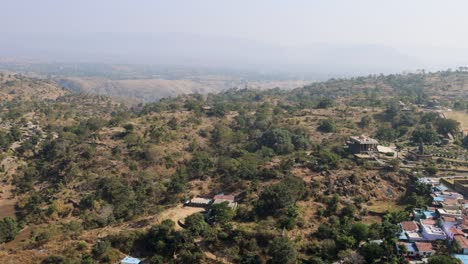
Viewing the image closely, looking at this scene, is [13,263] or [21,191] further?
[21,191]

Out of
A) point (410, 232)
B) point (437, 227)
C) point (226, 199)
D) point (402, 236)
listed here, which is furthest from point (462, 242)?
point (226, 199)

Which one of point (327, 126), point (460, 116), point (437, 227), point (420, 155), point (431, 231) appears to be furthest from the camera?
point (460, 116)

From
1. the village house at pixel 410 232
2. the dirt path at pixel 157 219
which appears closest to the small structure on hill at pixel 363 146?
the village house at pixel 410 232

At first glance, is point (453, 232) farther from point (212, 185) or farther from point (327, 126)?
point (327, 126)

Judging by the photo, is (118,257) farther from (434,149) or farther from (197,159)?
(434,149)

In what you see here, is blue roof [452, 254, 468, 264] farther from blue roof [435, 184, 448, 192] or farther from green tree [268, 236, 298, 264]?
blue roof [435, 184, 448, 192]

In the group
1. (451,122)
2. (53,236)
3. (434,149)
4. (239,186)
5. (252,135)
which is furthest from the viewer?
(252,135)

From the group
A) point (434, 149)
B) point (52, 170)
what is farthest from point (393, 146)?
point (52, 170)
